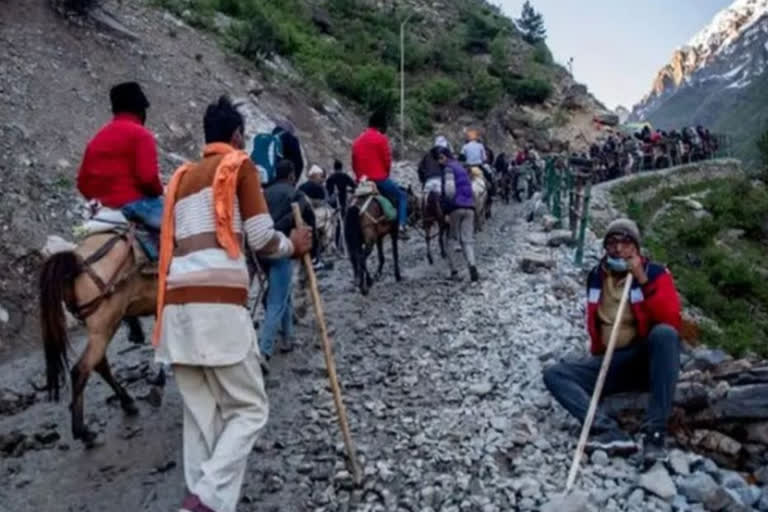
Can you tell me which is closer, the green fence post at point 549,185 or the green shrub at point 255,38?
the green fence post at point 549,185

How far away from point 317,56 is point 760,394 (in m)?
28.2

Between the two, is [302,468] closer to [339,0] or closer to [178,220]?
[178,220]

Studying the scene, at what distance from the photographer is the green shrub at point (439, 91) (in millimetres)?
37906

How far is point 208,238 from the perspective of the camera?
3.92 metres

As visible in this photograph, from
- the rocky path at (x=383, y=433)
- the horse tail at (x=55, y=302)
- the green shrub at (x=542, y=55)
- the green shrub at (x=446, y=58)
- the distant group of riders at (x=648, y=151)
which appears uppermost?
the green shrub at (x=542, y=55)

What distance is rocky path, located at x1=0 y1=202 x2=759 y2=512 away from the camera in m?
4.77

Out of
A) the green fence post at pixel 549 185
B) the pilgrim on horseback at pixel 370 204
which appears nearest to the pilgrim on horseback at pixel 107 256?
the pilgrim on horseback at pixel 370 204

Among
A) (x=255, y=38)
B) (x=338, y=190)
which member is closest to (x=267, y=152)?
(x=338, y=190)

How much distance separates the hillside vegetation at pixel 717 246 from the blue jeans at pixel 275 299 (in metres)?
6.64

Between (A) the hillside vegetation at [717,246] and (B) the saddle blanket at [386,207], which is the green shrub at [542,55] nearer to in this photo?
(A) the hillside vegetation at [717,246]

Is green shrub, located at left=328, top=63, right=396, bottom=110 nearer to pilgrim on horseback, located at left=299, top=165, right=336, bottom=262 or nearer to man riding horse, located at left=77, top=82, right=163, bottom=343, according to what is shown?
pilgrim on horseback, located at left=299, top=165, right=336, bottom=262

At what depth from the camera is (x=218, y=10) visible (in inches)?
1012

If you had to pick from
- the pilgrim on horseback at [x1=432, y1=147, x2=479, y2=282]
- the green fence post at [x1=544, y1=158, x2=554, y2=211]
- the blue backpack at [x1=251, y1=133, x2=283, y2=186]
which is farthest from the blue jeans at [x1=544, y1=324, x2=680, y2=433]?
the green fence post at [x1=544, y1=158, x2=554, y2=211]

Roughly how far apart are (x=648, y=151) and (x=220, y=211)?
30374 mm
